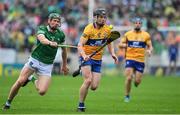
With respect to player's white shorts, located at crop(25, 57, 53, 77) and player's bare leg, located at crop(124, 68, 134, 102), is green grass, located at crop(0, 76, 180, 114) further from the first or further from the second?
player's white shorts, located at crop(25, 57, 53, 77)

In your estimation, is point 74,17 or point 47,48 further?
point 74,17

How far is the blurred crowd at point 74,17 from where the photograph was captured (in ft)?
145

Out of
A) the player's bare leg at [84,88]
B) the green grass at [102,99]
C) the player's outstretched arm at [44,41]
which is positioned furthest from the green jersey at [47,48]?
the green grass at [102,99]

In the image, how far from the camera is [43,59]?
19.3 meters

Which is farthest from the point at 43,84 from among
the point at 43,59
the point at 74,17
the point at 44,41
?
the point at 74,17

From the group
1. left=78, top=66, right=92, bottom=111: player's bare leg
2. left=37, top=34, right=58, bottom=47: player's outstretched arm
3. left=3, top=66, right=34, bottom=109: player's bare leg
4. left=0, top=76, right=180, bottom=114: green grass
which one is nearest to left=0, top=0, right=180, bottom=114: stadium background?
left=0, top=76, right=180, bottom=114: green grass

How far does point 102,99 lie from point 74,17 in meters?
21.7

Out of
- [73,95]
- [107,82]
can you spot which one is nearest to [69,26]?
[107,82]

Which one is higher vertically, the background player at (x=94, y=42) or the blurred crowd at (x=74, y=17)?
the blurred crowd at (x=74, y=17)

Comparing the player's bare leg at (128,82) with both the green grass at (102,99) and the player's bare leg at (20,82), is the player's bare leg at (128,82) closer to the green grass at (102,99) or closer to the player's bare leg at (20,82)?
the green grass at (102,99)

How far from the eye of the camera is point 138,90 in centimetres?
3048

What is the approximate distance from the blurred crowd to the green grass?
9698 mm

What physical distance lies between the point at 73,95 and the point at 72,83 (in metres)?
7.93

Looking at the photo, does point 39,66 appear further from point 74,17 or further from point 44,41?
point 74,17
